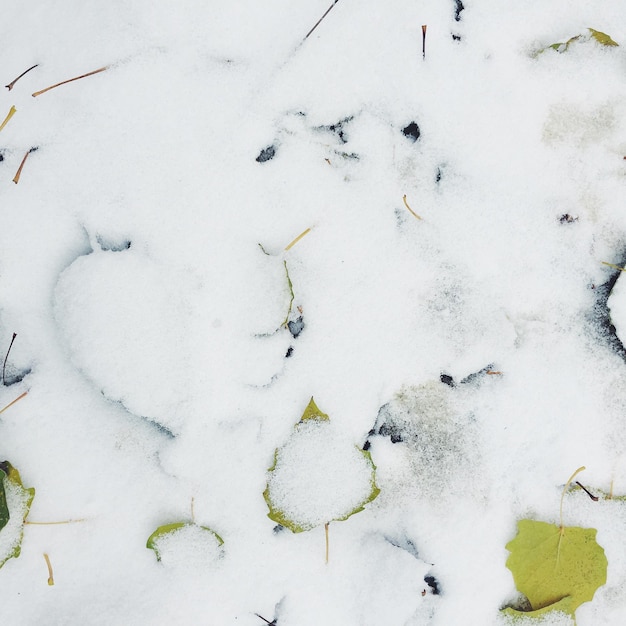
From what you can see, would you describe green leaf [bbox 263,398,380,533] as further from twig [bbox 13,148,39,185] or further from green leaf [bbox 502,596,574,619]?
twig [bbox 13,148,39,185]

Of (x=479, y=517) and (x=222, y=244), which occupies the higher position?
(x=222, y=244)

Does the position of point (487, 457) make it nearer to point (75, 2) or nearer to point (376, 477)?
point (376, 477)

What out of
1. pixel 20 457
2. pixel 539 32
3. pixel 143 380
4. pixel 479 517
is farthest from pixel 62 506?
pixel 539 32

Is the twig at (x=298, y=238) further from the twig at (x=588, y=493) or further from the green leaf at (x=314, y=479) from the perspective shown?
the twig at (x=588, y=493)

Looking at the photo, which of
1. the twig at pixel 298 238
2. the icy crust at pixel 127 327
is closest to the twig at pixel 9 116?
the icy crust at pixel 127 327

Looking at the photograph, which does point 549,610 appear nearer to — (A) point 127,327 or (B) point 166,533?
(B) point 166,533

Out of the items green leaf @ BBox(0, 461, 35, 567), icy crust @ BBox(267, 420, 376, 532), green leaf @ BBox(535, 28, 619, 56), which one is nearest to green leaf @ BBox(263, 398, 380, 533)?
icy crust @ BBox(267, 420, 376, 532)
